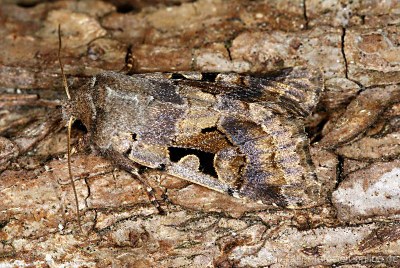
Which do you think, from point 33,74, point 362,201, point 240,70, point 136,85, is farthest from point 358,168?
point 33,74

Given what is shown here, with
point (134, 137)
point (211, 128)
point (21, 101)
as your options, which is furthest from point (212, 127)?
point (21, 101)

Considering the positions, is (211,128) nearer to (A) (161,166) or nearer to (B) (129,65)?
(A) (161,166)

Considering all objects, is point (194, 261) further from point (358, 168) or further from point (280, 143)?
point (358, 168)

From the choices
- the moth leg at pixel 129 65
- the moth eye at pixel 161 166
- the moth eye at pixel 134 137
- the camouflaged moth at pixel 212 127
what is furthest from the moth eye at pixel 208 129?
the moth leg at pixel 129 65

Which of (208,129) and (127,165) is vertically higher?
(208,129)

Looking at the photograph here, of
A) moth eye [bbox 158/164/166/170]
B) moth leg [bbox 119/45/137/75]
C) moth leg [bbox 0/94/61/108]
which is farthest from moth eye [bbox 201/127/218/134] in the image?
moth leg [bbox 0/94/61/108]

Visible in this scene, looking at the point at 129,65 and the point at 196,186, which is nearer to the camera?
the point at 196,186

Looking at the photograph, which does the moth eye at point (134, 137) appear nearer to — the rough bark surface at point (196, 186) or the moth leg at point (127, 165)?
the moth leg at point (127, 165)
